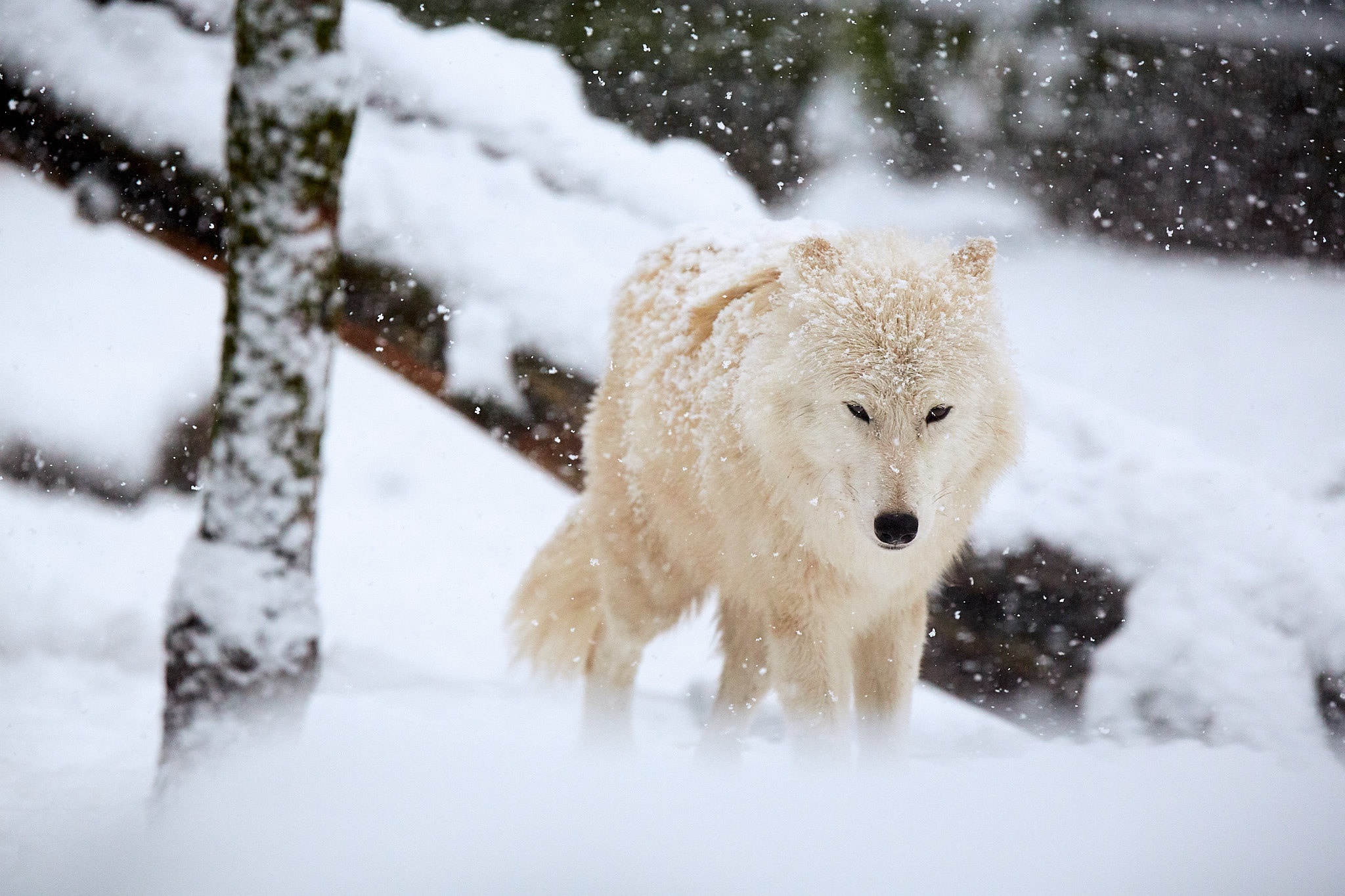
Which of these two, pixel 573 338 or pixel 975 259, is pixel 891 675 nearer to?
pixel 975 259

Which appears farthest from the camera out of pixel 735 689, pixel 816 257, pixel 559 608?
pixel 559 608

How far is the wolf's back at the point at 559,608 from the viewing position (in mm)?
4141

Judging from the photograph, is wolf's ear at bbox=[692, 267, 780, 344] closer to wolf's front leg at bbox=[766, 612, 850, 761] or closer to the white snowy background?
wolf's front leg at bbox=[766, 612, 850, 761]

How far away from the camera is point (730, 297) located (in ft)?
10.6

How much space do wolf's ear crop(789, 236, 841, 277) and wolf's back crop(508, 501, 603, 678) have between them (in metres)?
1.58

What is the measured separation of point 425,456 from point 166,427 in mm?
1445

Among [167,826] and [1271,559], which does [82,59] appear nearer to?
[167,826]

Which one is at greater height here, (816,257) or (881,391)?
(816,257)

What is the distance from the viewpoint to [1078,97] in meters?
8.91

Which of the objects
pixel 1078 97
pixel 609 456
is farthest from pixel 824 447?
pixel 1078 97

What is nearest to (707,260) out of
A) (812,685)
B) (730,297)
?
(730,297)

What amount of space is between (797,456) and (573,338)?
167 cm

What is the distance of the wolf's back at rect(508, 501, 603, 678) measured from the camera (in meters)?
4.14

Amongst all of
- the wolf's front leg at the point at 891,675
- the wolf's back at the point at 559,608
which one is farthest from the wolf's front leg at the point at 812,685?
the wolf's back at the point at 559,608
